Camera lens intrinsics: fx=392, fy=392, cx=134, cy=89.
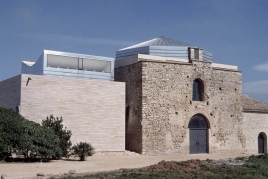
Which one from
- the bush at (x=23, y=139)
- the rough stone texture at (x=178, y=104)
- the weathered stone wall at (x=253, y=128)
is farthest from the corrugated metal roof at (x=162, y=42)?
the bush at (x=23, y=139)

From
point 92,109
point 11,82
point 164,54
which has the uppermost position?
point 164,54

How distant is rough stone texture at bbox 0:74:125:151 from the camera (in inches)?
855

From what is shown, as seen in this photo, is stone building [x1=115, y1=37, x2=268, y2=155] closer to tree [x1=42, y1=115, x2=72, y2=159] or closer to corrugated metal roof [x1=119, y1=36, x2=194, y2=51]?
corrugated metal roof [x1=119, y1=36, x2=194, y2=51]

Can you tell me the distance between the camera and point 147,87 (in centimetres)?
2514

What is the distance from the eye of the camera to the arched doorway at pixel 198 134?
27.0m

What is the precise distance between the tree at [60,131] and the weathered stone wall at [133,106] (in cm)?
559

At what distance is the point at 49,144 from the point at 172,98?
10227mm

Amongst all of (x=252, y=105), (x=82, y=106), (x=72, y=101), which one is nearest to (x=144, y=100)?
(x=82, y=106)

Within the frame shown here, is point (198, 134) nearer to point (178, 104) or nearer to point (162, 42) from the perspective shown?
point (178, 104)

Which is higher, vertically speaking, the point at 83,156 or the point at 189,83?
the point at 189,83

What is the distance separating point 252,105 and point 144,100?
450 inches

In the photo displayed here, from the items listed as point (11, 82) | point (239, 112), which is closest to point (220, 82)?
point (239, 112)

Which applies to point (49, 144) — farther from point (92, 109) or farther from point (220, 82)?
point (220, 82)

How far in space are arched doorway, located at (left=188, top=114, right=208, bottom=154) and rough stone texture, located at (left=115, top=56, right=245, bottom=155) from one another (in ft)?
1.18
